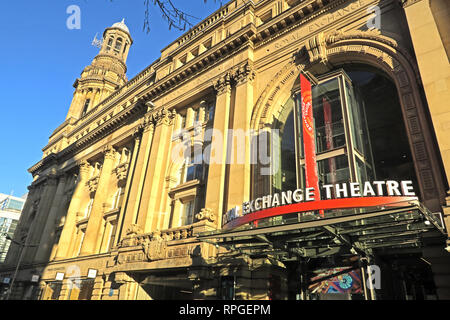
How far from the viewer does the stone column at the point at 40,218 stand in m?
38.4

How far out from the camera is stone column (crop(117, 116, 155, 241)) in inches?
969

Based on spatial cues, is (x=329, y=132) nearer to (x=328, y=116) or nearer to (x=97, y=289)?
(x=328, y=116)

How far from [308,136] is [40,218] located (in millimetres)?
38244

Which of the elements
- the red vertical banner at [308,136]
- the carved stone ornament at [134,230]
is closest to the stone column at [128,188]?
the carved stone ornament at [134,230]

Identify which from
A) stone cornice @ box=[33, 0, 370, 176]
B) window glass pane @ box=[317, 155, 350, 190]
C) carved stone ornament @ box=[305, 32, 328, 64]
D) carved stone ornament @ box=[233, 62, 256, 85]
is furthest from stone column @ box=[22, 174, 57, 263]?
carved stone ornament @ box=[305, 32, 328, 64]

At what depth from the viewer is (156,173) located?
24891mm

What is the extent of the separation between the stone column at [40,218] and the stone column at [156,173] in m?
22.0

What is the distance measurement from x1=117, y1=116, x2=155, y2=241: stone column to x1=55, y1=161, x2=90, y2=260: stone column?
11.2 m

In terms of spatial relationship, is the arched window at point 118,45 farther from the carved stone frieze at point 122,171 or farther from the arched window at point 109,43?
the carved stone frieze at point 122,171

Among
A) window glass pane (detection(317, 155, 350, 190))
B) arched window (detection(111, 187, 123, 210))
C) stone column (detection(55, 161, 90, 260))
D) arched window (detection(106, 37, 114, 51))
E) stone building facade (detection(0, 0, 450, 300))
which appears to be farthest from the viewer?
arched window (detection(106, 37, 114, 51))

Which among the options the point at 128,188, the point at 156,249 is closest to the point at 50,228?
the point at 128,188

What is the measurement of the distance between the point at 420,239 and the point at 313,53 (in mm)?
12563

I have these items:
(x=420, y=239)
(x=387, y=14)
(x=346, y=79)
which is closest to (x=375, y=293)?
(x=420, y=239)

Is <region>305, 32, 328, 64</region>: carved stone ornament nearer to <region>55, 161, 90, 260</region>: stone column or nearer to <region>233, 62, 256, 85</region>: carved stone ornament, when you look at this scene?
<region>233, 62, 256, 85</region>: carved stone ornament
